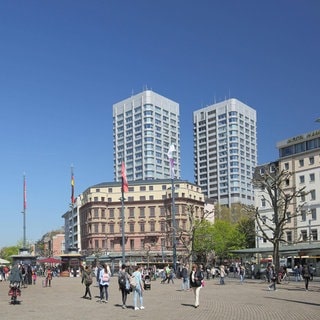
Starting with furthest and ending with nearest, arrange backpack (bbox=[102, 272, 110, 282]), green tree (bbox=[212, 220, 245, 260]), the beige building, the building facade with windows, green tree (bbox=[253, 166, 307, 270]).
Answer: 1. the beige building
2. green tree (bbox=[212, 220, 245, 260])
3. the building facade with windows
4. green tree (bbox=[253, 166, 307, 270])
5. backpack (bbox=[102, 272, 110, 282])

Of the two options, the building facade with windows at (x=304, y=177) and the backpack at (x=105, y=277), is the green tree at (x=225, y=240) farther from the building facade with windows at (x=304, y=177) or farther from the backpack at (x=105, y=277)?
the backpack at (x=105, y=277)

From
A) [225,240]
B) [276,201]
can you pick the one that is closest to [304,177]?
[225,240]

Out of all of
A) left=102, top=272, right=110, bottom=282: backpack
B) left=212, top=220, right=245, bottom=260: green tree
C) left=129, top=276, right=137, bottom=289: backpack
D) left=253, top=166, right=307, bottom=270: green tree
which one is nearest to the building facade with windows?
left=253, top=166, right=307, bottom=270: green tree

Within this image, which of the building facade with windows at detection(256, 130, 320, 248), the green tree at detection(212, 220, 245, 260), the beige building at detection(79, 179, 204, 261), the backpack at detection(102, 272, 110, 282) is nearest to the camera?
the backpack at detection(102, 272, 110, 282)

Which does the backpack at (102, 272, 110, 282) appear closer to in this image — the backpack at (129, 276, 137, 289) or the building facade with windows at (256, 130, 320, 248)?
the backpack at (129, 276, 137, 289)

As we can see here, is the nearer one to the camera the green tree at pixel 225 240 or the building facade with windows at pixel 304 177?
the building facade with windows at pixel 304 177

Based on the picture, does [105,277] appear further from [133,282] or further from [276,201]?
[276,201]

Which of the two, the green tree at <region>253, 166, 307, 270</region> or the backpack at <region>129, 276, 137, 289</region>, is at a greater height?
the green tree at <region>253, 166, 307, 270</region>

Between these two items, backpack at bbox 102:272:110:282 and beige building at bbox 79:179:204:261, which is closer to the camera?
backpack at bbox 102:272:110:282

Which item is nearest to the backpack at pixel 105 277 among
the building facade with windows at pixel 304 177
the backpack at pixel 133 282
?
the backpack at pixel 133 282

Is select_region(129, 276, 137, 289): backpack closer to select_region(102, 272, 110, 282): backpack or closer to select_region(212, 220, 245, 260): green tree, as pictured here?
select_region(102, 272, 110, 282): backpack

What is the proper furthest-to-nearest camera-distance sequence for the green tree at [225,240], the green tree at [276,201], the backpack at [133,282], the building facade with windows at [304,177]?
the green tree at [225,240]
the building facade with windows at [304,177]
the green tree at [276,201]
the backpack at [133,282]

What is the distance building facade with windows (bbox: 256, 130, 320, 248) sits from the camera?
81625mm

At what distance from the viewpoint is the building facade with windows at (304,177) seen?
81625 mm
